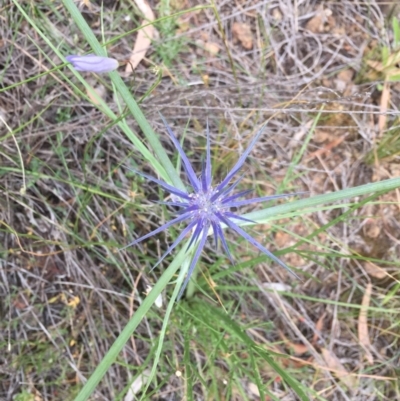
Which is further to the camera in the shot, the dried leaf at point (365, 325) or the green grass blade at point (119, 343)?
Result: the dried leaf at point (365, 325)

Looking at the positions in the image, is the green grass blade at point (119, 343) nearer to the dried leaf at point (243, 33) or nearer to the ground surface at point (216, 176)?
the ground surface at point (216, 176)

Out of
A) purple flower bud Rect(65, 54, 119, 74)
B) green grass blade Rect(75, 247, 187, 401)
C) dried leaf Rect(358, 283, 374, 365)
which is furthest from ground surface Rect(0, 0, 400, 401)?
purple flower bud Rect(65, 54, 119, 74)

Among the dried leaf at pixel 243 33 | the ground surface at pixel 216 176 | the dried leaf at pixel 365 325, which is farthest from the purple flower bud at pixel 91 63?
the dried leaf at pixel 365 325

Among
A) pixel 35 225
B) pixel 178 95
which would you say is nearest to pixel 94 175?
pixel 35 225

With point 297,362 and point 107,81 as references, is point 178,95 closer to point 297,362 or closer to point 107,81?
point 107,81

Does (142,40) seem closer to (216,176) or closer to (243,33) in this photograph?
(243,33)

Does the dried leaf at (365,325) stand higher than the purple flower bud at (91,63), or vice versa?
the purple flower bud at (91,63)

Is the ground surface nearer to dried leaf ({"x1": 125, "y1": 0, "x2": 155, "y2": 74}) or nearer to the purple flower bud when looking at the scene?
dried leaf ({"x1": 125, "y1": 0, "x2": 155, "y2": 74})
